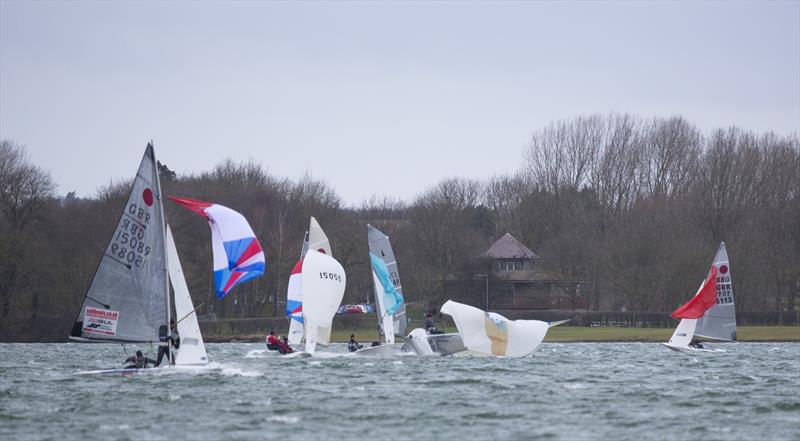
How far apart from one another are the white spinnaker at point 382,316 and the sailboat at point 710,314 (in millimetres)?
14119

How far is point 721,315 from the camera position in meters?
58.7

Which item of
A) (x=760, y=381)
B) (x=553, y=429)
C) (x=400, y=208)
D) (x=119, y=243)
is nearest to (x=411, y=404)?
(x=553, y=429)

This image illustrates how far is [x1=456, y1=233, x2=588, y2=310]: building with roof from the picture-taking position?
105375 millimetres

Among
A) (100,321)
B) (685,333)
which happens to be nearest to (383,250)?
(685,333)

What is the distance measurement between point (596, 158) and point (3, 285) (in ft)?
202

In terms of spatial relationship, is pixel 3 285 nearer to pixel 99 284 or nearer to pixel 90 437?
pixel 99 284

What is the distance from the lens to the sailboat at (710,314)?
5688cm

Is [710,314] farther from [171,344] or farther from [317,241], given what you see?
[171,344]

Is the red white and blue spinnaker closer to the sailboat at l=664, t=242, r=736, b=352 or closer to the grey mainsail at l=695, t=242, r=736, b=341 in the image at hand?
the sailboat at l=664, t=242, r=736, b=352

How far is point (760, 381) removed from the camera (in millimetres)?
39406

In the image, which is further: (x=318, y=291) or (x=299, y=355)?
(x=299, y=355)

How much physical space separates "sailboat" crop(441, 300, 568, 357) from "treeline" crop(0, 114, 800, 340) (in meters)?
38.3

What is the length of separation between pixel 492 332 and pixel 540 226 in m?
72.0

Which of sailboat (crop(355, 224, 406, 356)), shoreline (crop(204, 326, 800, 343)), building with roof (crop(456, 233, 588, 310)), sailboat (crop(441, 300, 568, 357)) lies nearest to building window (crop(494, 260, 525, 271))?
building with roof (crop(456, 233, 588, 310))
